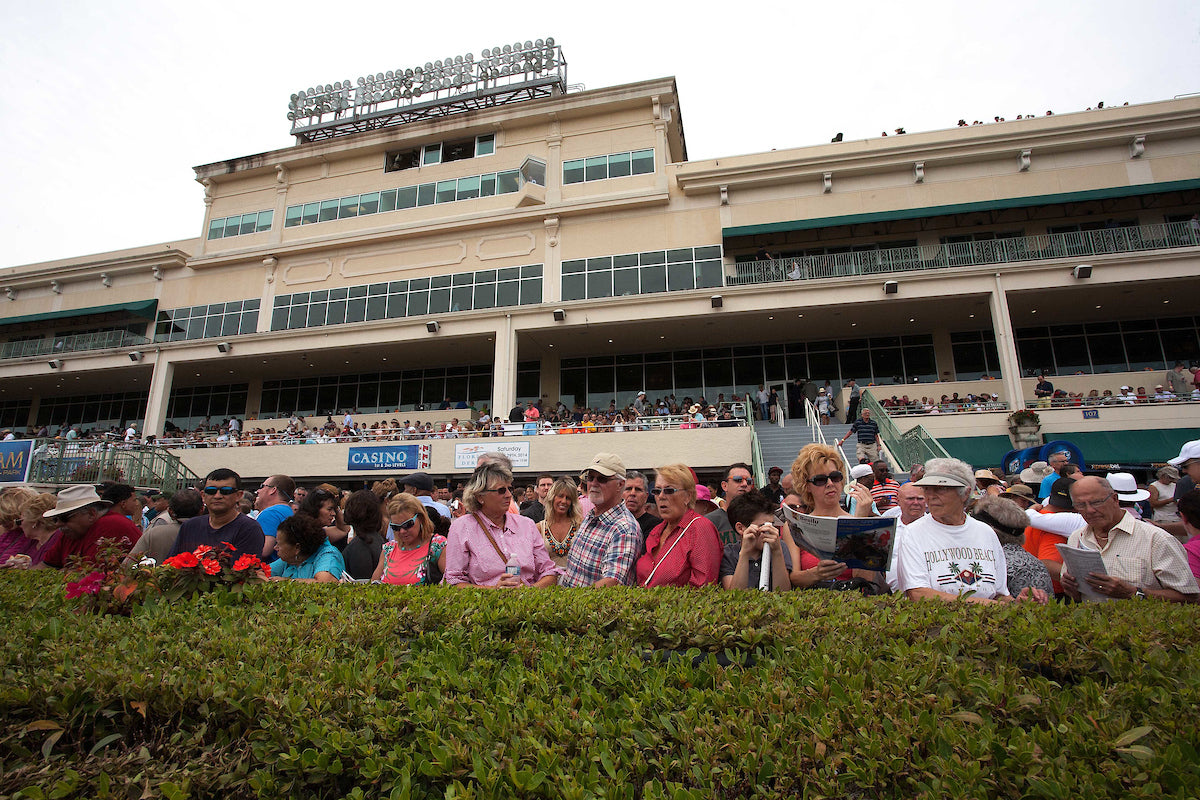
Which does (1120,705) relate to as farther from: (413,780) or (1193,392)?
(1193,392)

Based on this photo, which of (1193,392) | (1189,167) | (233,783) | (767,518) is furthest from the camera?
(1189,167)

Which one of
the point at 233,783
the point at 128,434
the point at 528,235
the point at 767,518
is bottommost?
the point at 233,783

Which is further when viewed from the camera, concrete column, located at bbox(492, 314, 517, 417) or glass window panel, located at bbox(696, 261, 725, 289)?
glass window panel, located at bbox(696, 261, 725, 289)

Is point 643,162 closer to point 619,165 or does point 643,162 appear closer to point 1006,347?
point 619,165

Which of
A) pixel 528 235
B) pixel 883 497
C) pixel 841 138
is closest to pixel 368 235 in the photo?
pixel 528 235

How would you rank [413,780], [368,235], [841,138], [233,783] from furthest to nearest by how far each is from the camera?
[368,235], [841,138], [233,783], [413,780]

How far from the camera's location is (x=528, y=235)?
976 inches

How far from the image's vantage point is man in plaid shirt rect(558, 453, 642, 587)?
4.19 metres

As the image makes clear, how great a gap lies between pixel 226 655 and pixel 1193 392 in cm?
2501

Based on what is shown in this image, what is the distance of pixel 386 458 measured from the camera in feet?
70.6

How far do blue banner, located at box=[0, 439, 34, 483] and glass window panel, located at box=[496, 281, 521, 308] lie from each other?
15616 mm

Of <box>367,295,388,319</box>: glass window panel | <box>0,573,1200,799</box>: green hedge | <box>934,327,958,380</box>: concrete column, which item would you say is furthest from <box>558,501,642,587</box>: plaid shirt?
<box>367,295,388,319</box>: glass window panel

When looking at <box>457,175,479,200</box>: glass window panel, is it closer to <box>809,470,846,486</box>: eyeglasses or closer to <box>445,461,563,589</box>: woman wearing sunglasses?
<box>445,461,563,589</box>: woman wearing sunglasses

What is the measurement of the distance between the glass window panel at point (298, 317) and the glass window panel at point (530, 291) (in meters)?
9.79
